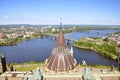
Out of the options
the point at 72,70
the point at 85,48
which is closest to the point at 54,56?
the point at 72,70

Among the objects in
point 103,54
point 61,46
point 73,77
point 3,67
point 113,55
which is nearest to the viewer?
point 73,77

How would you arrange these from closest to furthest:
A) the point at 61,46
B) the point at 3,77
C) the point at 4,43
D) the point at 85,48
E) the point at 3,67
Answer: the point at 61,46 < the point at 3,77 < the point at 3,67 < the point at 85,48 < the point at 4,43

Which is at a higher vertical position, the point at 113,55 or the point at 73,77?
the point at 73,77

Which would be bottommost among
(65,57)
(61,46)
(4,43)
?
(4,43)

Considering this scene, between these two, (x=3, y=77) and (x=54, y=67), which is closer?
(x=54, y=67)

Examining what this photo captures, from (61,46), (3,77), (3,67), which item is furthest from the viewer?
(3,67)

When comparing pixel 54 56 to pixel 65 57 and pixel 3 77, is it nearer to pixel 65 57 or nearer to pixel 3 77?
pixel 65 57

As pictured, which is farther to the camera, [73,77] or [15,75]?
[15,75]

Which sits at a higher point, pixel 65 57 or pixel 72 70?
pixel 65 57

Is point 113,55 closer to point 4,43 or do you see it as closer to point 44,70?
point 44,70

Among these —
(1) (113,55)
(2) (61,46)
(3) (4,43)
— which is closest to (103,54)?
(1) (113,55)
